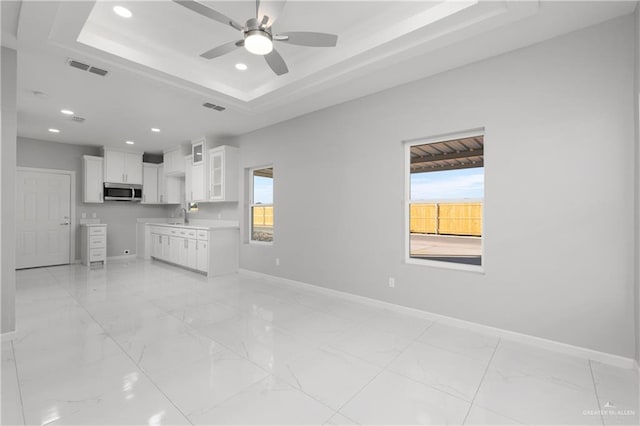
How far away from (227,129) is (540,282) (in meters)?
5.10

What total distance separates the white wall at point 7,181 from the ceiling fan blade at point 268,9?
2434 mm

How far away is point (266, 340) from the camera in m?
2.72

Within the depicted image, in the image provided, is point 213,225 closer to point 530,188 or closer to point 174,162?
point 174,162

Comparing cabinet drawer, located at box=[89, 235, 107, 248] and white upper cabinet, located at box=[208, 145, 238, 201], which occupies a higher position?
white upper cabinet, located at box=[208, 145, 238, 201]

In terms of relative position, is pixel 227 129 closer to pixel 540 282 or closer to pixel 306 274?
pixel 306 274

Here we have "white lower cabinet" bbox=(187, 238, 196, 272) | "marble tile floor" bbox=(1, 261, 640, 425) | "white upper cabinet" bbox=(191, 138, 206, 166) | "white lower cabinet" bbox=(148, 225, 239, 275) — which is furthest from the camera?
"white upper cabinet" bbox=(191, 138, 206, 166)

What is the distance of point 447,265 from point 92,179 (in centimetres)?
743

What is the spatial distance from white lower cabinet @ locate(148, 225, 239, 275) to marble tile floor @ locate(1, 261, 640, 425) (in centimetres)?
184

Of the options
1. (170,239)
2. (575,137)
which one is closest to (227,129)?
(170,239)

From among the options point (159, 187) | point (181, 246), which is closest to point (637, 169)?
point (181, 246)

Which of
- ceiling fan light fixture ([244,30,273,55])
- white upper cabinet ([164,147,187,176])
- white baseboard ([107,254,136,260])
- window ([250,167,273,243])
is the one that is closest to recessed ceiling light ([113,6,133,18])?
ceiling fan light fixture ([244,30,273,55])

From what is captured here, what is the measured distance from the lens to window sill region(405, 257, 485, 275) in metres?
3.02

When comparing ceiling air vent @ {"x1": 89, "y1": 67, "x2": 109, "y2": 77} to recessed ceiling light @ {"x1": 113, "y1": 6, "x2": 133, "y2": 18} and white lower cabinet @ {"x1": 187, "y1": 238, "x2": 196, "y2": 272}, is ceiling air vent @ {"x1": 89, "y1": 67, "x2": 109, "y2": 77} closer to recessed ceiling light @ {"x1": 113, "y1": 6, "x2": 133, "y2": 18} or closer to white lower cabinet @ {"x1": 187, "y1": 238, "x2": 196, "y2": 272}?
recessed ceiling light @ {"x1": 113, "y1": 6, "x2": 133, "y2": 18}

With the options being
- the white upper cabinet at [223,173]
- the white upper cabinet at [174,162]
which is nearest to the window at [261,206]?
the white upper cabinet at [223,173]
